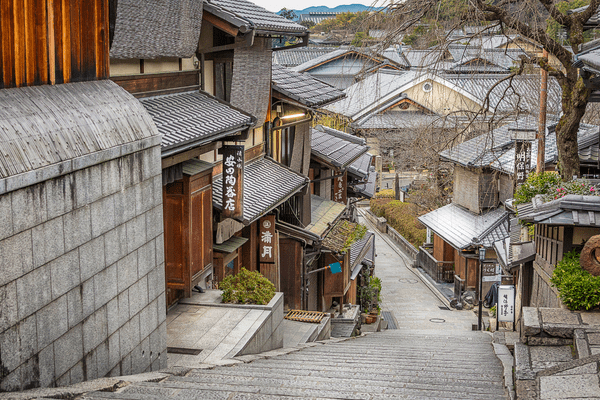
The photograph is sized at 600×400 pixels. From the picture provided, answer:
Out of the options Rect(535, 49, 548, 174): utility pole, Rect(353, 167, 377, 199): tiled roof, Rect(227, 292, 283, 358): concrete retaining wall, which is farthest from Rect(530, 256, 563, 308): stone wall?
Rect(353, 167, 377, 199): tiled roof

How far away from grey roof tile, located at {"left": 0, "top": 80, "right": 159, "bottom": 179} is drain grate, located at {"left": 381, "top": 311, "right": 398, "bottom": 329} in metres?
21.9

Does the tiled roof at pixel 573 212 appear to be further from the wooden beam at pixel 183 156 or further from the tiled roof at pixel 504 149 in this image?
the tiled roof at pixel 504 149

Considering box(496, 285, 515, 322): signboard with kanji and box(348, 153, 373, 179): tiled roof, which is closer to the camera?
box(496, 285, 515, 322): signboard with kanji

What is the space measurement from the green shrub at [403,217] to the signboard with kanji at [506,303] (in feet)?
81.1

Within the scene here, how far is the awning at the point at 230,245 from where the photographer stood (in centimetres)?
1366

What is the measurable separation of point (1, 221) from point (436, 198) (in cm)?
3705

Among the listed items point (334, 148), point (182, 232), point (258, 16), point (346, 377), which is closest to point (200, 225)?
point (182, 232)

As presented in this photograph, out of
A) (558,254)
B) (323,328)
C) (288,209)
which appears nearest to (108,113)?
(558,254)

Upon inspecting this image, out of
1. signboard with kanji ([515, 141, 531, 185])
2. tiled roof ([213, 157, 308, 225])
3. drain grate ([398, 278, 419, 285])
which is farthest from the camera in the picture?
drain grate ([398, 278, 419, 285])

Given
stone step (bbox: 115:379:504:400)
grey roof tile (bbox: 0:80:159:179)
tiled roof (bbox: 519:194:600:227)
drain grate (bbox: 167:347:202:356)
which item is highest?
grey roof tile (bbox: 0:80:159:179)

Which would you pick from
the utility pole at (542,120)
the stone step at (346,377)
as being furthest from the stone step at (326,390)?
the utility pole at (542,120)

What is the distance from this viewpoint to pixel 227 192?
1280 cm

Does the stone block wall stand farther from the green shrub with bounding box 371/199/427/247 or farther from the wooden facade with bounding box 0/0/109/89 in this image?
the green shrub with bounding box 371/199/427/247

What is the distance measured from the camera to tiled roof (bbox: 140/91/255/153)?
9.77 m
